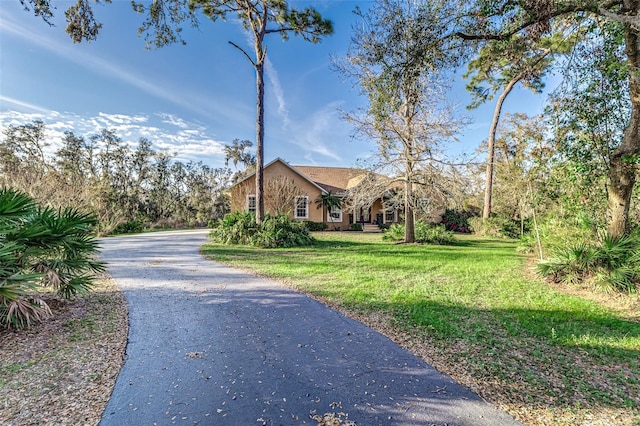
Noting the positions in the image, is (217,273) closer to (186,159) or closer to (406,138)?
(406,138)

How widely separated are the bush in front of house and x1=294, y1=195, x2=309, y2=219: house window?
28.9ft

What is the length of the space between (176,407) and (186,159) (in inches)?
1508

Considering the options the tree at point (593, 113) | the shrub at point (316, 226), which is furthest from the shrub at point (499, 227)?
the tree at point (593, 113)

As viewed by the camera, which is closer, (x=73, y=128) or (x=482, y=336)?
(x=482, y=336)

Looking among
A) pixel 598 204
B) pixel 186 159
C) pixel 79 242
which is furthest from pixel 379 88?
pixel 186 159

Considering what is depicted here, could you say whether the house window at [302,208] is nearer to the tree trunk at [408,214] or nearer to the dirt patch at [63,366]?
the tree trunk at [408,214]

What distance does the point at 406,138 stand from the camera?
13.9m

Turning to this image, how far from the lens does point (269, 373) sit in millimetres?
3156

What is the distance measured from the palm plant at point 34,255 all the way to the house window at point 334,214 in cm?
2029

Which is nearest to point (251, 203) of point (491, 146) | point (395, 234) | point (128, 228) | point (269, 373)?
point (128, 228)

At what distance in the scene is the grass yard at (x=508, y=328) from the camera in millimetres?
2816

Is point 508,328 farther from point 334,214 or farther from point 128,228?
point 128,228

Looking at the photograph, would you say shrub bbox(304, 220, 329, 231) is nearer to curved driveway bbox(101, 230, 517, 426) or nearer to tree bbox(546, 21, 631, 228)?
tree bbox(546, 21, 631, 228)

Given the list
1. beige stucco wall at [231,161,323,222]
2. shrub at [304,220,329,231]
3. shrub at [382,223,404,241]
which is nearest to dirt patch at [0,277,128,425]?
shrub at [382,223,404,241]
